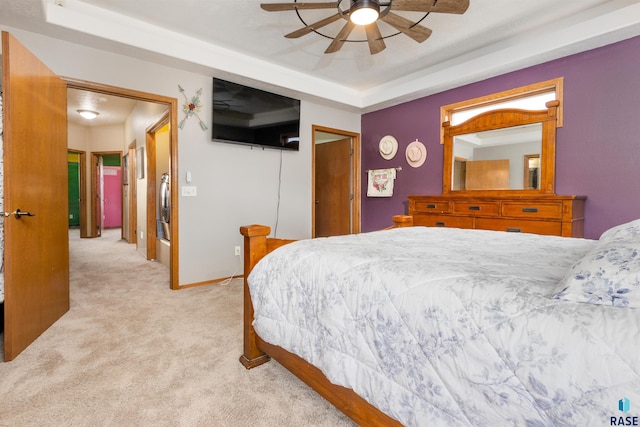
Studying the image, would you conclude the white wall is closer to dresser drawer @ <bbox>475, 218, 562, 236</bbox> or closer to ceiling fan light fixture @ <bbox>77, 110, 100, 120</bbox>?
dresser drawer @ <bbox>475, 218, 562, 236</bbox>

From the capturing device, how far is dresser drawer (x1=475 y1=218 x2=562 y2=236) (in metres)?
2.72

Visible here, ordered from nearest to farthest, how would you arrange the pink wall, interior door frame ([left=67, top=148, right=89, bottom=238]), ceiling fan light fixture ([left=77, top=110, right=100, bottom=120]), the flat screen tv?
the flat screen tv < ceiling fan light fixture ([left=77, top=110, right=100, bottom=120]) < interior door frame ([left=67, top=148, right=89, bottom=238]) < the pink wall

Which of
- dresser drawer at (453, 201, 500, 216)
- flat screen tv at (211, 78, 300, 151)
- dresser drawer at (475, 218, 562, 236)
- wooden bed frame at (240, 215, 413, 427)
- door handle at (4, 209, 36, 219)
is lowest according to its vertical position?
wooden bed frame at (240, 215, 413, 427)

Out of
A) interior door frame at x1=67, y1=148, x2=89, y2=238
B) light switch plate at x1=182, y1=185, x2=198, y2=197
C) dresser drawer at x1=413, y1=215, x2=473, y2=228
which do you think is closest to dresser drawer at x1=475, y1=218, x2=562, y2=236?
dresser drawer at x1=413, y1=215, x2=473, y2=228

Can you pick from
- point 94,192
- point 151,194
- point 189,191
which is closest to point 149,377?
point 189,191

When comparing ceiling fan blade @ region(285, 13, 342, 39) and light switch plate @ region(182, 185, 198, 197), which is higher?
ceiling fan blade @ region(285, 13, 342, 39)

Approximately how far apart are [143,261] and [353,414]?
14.0 ft

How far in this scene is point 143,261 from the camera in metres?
4.46

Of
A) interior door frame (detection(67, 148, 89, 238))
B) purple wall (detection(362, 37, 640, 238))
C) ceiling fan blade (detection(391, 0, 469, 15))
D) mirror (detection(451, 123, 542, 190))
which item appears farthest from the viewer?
interior door frame (detection(67, 148, 89, 238))

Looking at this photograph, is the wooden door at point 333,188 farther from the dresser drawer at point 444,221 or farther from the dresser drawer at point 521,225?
the dresser drawer at point 521,225

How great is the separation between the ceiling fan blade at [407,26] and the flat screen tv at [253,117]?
191 cm

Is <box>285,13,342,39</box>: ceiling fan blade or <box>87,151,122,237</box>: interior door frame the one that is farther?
<box>87,151,122,237</box>: interior door frame

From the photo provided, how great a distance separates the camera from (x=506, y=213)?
3010 millimetres

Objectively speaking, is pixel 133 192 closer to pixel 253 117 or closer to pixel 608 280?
pixel 253 117
